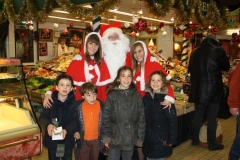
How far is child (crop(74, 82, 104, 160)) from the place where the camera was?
276cm

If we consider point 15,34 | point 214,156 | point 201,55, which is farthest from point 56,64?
point 214,156

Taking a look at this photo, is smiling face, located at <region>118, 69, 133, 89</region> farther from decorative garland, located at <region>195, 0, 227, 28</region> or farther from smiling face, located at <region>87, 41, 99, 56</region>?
decorative garland, located at <region>195, 0, 227, 28</region>

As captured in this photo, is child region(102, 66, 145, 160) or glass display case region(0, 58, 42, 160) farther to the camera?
child region(102, 66, 145, 160)

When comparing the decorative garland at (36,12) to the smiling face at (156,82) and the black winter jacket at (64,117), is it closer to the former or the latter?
the black winter jacket at (64,117)

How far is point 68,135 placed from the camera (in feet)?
8.89

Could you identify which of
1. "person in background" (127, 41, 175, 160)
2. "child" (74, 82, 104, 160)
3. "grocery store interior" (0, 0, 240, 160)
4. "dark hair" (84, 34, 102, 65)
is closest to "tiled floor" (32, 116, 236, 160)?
"grocery store interior" (0, 0, 240, 160)

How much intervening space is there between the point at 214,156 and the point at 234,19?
18.9 ft

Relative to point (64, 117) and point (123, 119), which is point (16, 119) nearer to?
point (64, 117)

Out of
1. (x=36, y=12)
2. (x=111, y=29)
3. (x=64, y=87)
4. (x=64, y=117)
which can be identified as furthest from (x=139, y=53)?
(x=36, y=12)

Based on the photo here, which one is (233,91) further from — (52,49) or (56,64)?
(52,49)

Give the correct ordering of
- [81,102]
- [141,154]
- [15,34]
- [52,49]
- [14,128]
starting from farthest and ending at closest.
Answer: [52,49]
[15,34]
[141,154]
[81,102]
[14,128]

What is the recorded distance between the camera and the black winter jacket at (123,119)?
2.65 meters

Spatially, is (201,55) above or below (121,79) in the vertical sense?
above

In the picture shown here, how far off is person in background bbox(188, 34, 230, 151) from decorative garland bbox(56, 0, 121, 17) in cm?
181
